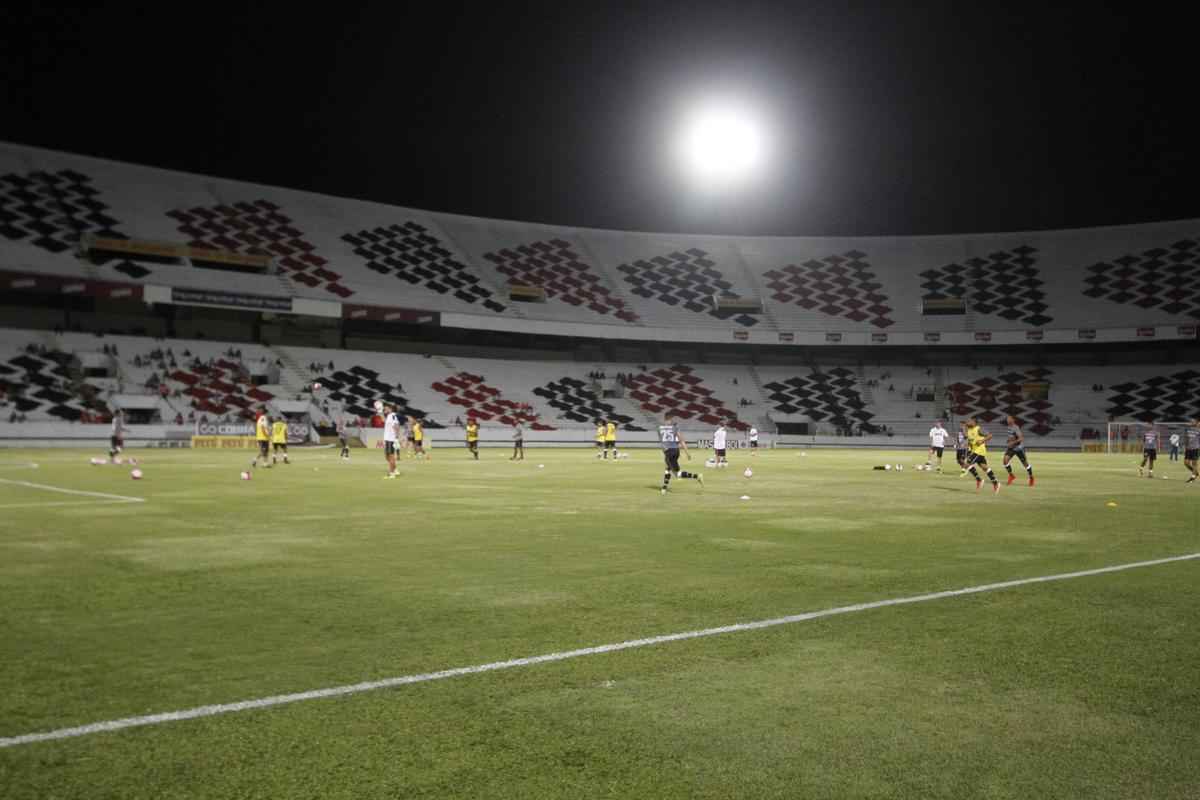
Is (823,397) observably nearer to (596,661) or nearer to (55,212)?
(55,212)

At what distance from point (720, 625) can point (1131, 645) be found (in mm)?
2978

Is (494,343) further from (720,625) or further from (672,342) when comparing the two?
(720,625)

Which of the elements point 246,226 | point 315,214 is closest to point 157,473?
point 246,226

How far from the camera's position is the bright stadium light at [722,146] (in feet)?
179

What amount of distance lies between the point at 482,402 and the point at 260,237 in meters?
21.0

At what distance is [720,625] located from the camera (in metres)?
7.21

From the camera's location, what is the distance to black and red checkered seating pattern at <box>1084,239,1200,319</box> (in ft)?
237

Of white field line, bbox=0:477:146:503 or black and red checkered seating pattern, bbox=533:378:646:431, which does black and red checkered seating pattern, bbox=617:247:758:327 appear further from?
white field line, bbox=0:477:146:503

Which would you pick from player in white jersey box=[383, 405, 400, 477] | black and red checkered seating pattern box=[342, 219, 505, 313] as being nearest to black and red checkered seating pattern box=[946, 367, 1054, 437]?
black and red checkered seating pattern box=[342, 219, 505, 313]

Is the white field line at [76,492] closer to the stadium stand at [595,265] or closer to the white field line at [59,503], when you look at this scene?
the white field line at [59,503]

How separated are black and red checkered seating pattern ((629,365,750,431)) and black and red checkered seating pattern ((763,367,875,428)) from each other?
5.50 metres

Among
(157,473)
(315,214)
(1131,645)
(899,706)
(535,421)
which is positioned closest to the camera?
(899,706)

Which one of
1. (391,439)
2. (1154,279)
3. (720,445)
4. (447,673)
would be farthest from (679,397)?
(447,673)

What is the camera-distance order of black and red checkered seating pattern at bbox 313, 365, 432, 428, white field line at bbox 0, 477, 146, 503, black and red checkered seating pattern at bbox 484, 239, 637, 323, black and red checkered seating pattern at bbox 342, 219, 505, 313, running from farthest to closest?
black and red checkered seating pattern at bbox 484, 239, 637, 323 → black and red checkered seating pattern at bbox 342, 219, 505, 313 → black and red checkered seating pattern at bbox 313, 365, 432, 428 → white field line at bbox 0, 477, 146, 503
